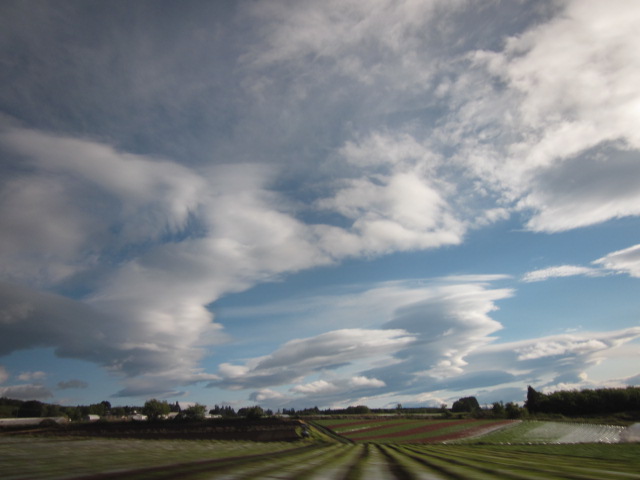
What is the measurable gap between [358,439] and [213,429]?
32.9m

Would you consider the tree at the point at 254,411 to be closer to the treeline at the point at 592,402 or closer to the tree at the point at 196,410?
the tree at the point at 196,410

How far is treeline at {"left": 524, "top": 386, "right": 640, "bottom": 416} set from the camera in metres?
109

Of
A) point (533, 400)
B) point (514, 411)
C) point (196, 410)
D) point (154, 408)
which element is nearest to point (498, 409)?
point (514, 411)

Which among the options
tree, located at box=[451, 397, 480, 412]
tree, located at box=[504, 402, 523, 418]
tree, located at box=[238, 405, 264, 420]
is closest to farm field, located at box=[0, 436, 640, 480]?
tree, located at box=[504, 402, 523, 418]

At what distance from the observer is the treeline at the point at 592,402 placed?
109 metres

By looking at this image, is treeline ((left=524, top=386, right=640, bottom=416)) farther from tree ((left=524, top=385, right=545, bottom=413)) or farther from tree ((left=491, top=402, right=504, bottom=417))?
tree ((left=491, top=402, right=504, bottom=417))

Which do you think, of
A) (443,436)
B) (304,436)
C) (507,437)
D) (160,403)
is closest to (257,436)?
(304,436)

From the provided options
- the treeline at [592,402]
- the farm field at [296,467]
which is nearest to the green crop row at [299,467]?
the farm field at [296,467]

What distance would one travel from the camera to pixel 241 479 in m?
5.03


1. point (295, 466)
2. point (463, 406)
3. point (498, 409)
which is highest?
point (295, 466)

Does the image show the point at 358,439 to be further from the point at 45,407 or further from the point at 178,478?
the point at 45,407

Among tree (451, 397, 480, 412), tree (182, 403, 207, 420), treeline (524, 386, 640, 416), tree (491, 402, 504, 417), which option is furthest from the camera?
tree (451, 397, 480, 412)

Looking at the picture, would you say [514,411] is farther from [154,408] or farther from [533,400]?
[154,408]

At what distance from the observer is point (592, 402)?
371 ft
